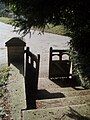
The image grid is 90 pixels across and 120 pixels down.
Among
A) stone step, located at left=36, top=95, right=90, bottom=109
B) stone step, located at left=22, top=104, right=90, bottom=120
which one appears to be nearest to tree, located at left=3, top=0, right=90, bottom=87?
stone step, located at left=36, top=95, right=90, bottom=109

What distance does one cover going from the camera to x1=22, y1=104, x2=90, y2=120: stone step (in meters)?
5.84

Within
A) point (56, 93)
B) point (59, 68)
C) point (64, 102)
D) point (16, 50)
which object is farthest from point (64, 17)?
point (59, 68)

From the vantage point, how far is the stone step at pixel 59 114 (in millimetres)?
5840

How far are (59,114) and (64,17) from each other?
7.15 feet

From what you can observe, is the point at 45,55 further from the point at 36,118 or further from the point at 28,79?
the point at 36,118

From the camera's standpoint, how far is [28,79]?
812cm

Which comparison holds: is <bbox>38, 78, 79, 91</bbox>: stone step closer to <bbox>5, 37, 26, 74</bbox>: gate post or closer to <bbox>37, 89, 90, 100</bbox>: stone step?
<bbox>37, 89, 90, 100</bbox>: stone step

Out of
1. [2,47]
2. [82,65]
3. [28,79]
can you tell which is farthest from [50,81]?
[2,47]

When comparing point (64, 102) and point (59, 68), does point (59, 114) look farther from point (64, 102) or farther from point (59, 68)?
point (59, 68)

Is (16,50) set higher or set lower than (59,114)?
higher

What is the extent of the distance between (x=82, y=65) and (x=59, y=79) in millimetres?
3588

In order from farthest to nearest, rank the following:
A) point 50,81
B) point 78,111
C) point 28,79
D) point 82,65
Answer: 1. point 50,81
2. point 28,79
3. point 82,65
4. point 78,111

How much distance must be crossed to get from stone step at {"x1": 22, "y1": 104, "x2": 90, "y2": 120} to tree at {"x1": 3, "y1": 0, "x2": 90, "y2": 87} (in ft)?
4.23

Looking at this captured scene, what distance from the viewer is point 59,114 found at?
600 cm
